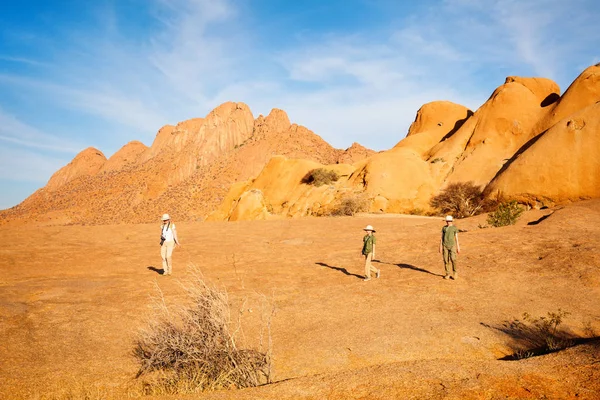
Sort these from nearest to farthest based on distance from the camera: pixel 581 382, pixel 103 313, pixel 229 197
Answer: pixel 581 382, pixel 103 313, pixel 229 197

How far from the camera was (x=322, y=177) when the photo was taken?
135ft

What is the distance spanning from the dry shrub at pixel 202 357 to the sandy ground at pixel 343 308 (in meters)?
0.40

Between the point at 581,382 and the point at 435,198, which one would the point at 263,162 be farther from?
the point at 581,382

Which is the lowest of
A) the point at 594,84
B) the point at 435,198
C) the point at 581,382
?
the point at 581,382

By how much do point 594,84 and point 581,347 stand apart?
39006mm

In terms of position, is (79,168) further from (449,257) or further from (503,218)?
(449,257)

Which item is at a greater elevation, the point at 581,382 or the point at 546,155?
the point at 546,155

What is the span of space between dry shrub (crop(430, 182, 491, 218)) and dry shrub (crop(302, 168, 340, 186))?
441 inches

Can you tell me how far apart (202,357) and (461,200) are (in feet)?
102

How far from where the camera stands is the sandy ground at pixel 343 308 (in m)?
4.08

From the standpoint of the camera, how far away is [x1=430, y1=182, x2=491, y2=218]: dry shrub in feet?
98.5

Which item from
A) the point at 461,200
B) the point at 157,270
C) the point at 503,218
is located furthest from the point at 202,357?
the point at 461,200

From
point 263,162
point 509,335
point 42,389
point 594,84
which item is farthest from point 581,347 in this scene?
point 263,162

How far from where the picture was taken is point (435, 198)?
116ft
